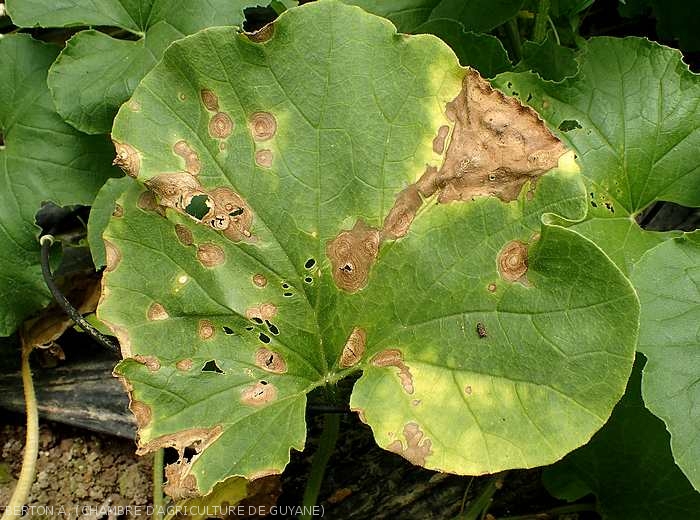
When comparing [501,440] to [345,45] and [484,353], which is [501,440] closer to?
[484,353]

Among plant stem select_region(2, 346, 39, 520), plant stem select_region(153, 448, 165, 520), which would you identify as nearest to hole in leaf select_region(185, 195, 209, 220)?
plant stem select_region(153, 448, 165, 520)

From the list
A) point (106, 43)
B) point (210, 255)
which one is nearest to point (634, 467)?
point (210, 255)

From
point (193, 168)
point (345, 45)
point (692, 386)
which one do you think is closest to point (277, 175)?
point (193, 168)

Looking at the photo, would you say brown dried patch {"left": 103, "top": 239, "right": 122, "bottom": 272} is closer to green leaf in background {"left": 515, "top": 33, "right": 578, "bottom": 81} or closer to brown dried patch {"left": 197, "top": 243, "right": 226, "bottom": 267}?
brown dried patch {"left": 197, "top": 243, "right": 226, "bottom": 267}

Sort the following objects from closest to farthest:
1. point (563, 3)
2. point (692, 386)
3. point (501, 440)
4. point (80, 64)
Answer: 1. point (501, 440)
2. point (692, 386)
3. point (80, 64)
4. point (563, 3)

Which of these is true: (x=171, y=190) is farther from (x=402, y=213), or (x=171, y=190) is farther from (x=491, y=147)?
(x=491, y=147)

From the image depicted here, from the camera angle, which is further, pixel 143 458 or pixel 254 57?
pixel 143 458

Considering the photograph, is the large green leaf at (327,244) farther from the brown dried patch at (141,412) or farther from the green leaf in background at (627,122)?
the green leaf in background at (627,122)
